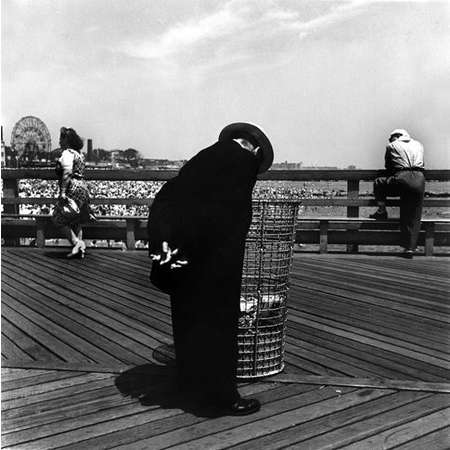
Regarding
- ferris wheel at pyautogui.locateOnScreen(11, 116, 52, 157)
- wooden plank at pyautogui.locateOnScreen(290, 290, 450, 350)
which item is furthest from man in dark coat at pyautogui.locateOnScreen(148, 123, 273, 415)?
ferris wheel at pyautogui.locateOnScreen(11, 116, 52, 157)

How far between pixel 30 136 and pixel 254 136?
6337 cm

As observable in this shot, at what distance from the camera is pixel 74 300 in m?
4.64

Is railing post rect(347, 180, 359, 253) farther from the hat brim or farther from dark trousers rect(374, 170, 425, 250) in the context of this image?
the hat brim

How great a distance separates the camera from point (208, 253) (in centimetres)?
246

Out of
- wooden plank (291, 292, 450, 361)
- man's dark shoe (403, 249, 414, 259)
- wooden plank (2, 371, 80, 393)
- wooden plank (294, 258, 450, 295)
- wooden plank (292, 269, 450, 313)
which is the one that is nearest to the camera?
wooden plank (2, 371, 80, 393)

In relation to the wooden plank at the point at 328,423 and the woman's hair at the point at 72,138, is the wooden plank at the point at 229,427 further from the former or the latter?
the woman's hair at the point at 72,138

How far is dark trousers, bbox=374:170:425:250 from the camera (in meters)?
6.79

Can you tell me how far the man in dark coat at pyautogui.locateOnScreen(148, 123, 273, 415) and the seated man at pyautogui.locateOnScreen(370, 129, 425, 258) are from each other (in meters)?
4.62

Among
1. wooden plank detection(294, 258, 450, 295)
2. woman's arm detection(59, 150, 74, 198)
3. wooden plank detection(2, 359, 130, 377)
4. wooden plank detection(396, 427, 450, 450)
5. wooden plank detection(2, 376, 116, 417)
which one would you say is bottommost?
wooden plank detection(396, 427, 450, 450)

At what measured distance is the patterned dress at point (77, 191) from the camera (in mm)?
6527

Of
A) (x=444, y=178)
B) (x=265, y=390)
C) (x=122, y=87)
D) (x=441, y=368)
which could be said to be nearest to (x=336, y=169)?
(x=444, y=178)

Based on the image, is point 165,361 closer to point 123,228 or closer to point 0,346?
point 0,346

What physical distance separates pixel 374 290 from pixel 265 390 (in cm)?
254

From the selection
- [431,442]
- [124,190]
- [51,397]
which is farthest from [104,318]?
[124,190]
